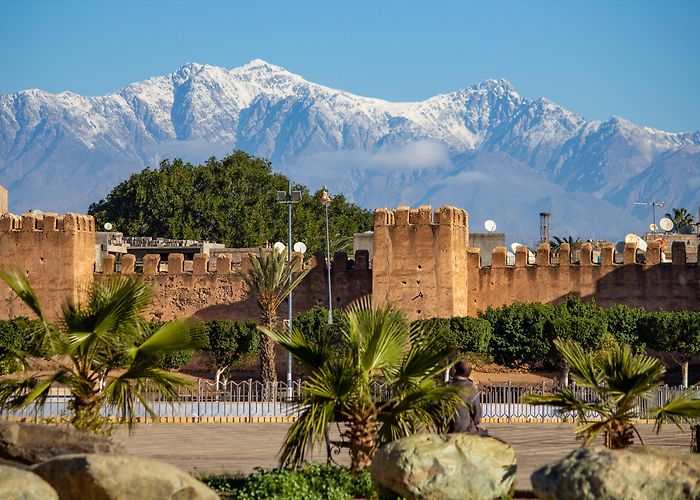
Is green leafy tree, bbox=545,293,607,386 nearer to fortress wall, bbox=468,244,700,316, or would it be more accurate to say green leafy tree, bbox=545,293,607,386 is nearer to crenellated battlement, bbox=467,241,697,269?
fortress wall, bbox=468,244,700,316

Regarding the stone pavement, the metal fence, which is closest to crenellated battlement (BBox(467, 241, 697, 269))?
the metal fence

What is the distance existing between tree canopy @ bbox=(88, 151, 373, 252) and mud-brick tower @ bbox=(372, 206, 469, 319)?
2830 cm

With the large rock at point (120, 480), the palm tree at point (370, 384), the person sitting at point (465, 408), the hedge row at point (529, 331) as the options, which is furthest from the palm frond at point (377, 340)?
the hedge row at point (529, 331)

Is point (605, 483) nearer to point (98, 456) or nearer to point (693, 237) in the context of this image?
point (98, 456)

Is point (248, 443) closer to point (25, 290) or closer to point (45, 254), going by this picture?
point (25, 290)

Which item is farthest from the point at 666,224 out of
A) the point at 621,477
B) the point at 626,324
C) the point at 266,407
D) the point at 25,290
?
the point at 621,477

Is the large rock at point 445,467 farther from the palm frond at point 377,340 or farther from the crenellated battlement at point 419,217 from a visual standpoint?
the crenellated battlement at point 419,217

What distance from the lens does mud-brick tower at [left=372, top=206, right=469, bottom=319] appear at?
39.5 meters

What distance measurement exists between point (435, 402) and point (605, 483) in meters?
3.27

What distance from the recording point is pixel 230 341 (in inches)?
1592

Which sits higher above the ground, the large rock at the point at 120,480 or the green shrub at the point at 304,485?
the large rock at the point at 120,480

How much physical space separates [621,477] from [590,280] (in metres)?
29.2

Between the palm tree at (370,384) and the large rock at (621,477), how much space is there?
2.68 metres

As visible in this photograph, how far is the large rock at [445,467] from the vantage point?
13977 mm
